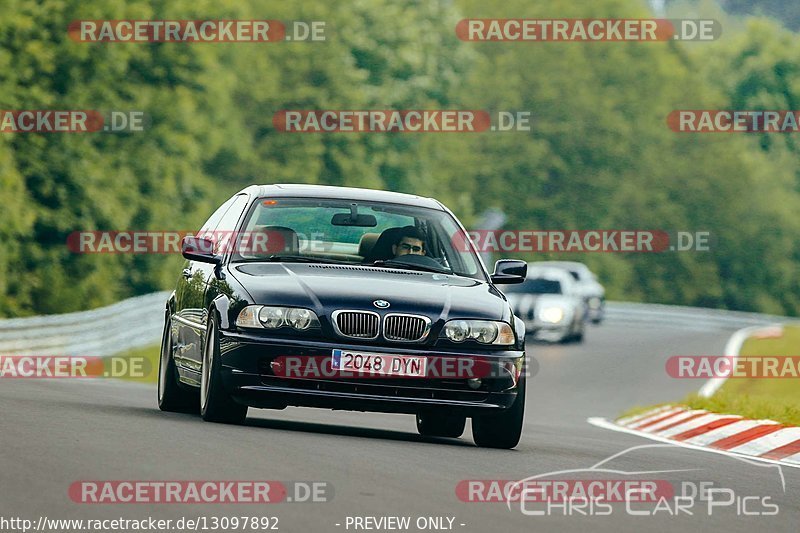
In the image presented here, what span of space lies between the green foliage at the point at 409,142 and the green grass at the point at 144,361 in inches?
356

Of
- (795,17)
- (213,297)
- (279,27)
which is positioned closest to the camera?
(213,297)

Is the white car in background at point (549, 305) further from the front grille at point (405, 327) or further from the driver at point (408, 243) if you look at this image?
the front grille at point (405, 327)

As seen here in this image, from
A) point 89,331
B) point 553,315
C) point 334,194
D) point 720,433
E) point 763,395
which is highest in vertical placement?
point 334,194

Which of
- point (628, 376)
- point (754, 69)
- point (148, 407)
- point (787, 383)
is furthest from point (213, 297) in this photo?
point (754, 69)

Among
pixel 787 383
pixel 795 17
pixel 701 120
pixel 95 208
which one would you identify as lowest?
pixel 787 383

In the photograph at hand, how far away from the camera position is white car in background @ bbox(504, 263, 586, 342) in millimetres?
38062

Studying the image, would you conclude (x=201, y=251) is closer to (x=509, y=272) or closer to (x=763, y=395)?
(x=509, y=272)

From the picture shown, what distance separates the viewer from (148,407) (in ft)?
46.6

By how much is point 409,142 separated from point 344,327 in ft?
193

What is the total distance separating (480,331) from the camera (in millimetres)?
11500

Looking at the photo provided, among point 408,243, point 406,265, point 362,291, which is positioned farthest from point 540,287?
point 362,291

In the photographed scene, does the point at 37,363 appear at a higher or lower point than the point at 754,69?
lower

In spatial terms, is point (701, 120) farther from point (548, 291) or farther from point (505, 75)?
point (548, 291)

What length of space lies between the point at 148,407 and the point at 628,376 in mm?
19954
